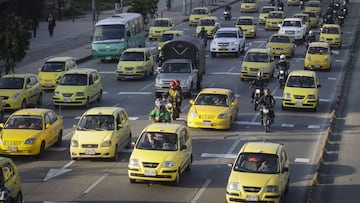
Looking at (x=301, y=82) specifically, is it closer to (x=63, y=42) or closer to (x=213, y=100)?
(x=213, y=100)

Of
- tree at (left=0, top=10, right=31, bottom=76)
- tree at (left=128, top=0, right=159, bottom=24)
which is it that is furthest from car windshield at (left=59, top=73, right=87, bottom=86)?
tree at (left=128, top=0, right=159, bottom=24)

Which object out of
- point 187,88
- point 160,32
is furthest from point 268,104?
point 160,32

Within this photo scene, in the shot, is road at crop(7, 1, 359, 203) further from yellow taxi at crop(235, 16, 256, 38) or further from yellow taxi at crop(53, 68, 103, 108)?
yellow taxi at crop(235, 16, 256, 38)

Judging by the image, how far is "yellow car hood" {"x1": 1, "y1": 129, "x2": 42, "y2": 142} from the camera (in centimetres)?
2691

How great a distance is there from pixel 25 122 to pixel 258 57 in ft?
65.9

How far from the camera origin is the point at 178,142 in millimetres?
24281

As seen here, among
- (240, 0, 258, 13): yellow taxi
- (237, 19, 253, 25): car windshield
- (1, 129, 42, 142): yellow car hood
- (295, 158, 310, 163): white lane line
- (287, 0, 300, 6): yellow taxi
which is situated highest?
(1, 129, 42, 142): yellow car hood

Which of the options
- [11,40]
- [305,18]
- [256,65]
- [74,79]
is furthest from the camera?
[305,18]

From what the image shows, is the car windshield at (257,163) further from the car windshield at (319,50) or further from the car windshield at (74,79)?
the car windshield at (319,50)

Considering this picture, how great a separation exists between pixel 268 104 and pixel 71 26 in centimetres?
4763

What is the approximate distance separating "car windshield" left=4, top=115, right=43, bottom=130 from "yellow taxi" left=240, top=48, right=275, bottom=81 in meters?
18.4

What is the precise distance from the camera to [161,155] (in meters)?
23.6

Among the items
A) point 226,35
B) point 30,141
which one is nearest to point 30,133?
point 30,141

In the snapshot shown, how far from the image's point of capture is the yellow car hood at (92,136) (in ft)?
86.8
